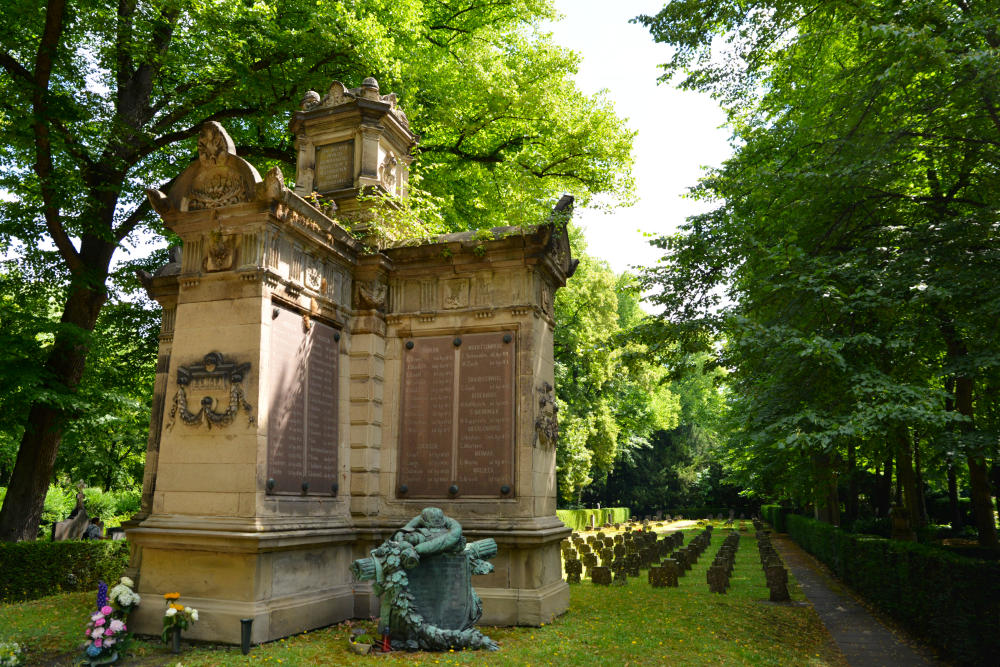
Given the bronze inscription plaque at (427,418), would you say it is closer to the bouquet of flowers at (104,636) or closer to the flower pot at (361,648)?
the flower pot at (361,648)

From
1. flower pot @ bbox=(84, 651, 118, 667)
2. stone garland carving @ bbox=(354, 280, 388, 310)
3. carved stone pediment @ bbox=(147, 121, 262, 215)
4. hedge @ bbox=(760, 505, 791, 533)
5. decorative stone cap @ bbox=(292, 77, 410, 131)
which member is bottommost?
hedge @ bbox=(760, 505, 791, 533)

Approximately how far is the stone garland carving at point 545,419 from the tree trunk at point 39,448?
393 inches

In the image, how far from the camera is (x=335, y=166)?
39.2 feet

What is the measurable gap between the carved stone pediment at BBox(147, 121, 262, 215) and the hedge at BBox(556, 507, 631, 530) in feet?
74.0

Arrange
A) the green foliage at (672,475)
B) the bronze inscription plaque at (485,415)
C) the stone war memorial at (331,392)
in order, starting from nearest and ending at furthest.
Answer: the stone war memorial at (331,392) → the bronze inscription plaque at (485,415) → the green foliage at (672,475)

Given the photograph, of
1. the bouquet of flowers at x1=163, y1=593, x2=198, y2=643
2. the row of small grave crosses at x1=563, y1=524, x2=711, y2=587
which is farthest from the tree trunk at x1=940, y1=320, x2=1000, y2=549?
the bouquet of flowers at x1=163, y1=593, x2=198, y2=643

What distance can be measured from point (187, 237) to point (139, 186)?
8.35 meters

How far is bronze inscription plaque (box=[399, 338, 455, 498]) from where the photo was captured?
34.0 ft

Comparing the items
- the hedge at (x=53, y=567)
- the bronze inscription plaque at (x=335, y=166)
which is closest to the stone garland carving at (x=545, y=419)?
the bronze inscription plaque at (x=335, y=166)

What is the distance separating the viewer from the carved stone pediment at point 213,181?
29.1 ft

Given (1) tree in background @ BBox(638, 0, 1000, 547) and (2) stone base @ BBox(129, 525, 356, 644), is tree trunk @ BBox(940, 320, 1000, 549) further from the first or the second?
(2) stone base @ BBox(129, 525, 356, 644)

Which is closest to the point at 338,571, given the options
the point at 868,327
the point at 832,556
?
the point at 868,327

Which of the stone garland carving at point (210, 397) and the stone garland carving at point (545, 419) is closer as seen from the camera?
the stone garland carving at point (210, 397)

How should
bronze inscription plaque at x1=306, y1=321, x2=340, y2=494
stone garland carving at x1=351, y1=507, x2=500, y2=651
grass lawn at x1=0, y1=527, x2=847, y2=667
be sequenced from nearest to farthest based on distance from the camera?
grass lawn at x1=0, y1=527, x2=847, y2=667
stone garland carving at x1=351, y1=507, x2=500, y2=651
bronze inscription plaque at x1=306, y1=321, x2=340, y2=494
